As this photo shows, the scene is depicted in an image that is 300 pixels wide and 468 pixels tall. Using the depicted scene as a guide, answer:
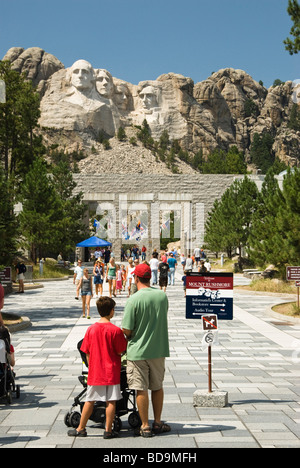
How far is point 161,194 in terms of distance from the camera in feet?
180

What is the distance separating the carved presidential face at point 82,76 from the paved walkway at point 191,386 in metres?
121

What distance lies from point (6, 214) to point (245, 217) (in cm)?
2086

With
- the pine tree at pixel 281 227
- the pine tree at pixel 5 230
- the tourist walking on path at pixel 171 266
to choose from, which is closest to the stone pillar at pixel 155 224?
the pine tree at pixel 281 227

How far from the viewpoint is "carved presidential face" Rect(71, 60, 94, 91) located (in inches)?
5199

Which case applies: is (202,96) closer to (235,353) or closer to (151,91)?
(151,91)

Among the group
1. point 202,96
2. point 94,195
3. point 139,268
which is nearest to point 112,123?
point 202,96

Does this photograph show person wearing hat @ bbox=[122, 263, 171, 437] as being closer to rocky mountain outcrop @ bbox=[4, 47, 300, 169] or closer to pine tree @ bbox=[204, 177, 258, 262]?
pine tree @ bbox=[204, 177, 258, 262]

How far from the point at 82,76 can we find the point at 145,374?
435 ft

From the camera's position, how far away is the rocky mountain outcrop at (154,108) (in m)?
130

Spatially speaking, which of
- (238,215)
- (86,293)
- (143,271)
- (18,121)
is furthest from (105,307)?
(238,215)

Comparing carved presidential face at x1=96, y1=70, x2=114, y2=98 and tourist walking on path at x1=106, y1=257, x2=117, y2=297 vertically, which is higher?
carved presidential face at x1=96, y1=70, x2=114, y2=98

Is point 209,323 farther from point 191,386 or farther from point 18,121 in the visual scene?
point 18,121

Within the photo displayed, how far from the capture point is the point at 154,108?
465 feet

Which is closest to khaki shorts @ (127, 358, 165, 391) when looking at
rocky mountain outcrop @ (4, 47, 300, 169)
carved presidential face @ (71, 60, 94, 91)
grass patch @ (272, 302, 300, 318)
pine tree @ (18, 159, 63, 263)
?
grass patch @ (272, 302, 300, 318)
